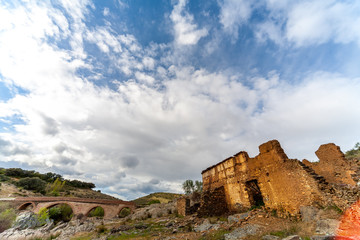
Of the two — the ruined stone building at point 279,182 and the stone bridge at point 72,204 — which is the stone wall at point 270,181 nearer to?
the ruined stone building at point 279,182

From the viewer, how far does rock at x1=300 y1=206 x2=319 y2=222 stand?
6.71 m

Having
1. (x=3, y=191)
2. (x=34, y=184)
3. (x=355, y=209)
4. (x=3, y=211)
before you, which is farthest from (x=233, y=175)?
(x=34, y=184)

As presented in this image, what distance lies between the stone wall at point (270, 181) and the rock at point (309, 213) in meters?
0.33

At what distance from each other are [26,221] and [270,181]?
117 feet

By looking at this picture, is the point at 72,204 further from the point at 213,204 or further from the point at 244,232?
the point at 244,232

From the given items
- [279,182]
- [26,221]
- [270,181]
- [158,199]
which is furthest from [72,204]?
[279,182]

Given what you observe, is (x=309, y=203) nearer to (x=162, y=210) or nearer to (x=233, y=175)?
(x=233, y=175)

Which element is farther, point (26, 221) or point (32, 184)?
point (32, 184)

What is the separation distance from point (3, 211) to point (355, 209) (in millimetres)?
42942

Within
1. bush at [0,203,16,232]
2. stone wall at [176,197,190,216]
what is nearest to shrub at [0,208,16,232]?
bush at [0,203,16,232]

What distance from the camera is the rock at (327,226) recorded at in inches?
205

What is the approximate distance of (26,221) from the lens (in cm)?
2359

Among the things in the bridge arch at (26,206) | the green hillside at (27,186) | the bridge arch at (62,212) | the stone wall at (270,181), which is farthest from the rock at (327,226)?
the green hillside at (27,186)

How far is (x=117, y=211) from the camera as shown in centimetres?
3023
